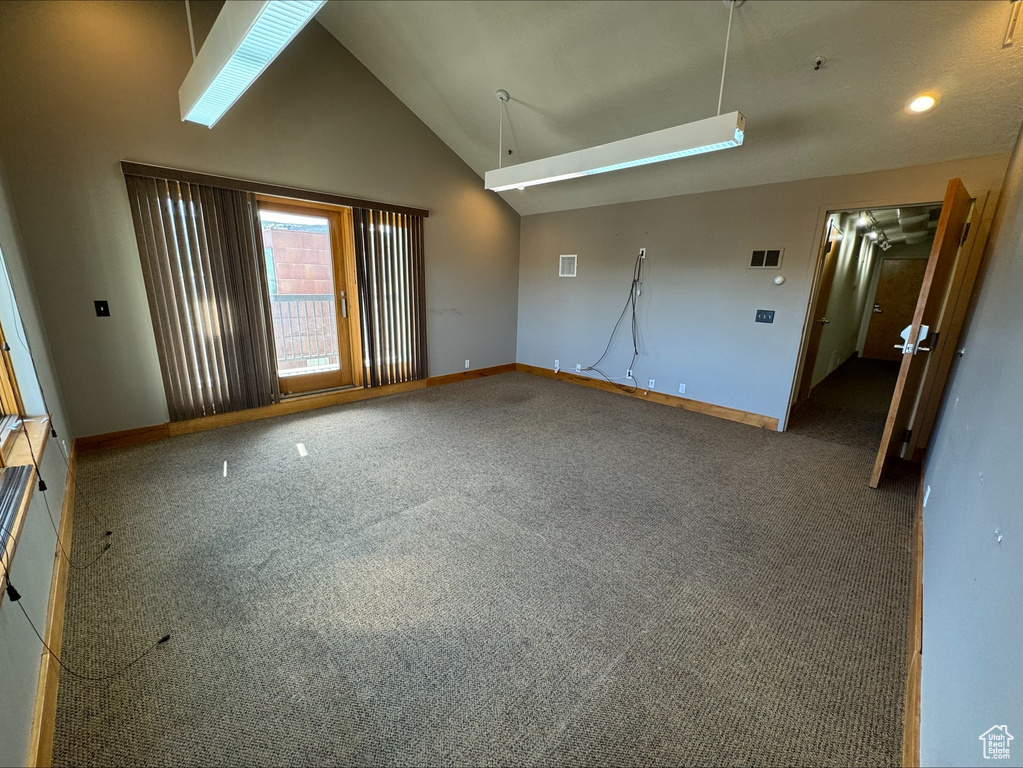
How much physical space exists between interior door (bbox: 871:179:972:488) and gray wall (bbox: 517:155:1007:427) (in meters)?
0.46

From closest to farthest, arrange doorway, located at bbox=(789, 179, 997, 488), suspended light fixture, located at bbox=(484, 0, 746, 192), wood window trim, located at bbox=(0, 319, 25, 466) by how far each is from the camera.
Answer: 1. wood window trim, located at bbox=(0, 319, 25, 466)
2. suspended light fixture, located at bbox=(484, 0, 746, 192)
3. doorway, located at bbox=(789, 179, 997, 488)

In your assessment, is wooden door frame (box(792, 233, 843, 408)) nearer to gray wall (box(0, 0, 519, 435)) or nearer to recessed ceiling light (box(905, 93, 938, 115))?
recessed ceiling light (box(905, 93, 938, 115))

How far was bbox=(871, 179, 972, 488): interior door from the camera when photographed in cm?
256

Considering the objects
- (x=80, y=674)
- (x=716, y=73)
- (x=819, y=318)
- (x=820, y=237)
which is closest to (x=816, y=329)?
(x=819, y=318)

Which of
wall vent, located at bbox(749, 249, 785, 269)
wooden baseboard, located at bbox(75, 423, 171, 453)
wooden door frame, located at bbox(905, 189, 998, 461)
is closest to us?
wooden door frame, located at bbox(905, 189, 998, 461)

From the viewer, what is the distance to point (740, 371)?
166 inches

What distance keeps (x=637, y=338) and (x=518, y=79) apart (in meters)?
3.02

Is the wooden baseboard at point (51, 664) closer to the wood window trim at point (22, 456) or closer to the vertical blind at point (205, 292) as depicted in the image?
the wood window trim at point (22, 456)

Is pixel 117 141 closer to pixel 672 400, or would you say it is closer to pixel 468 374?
pixel 468 374

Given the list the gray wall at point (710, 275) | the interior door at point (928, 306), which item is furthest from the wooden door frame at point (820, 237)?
the interior door at point (928, 306)

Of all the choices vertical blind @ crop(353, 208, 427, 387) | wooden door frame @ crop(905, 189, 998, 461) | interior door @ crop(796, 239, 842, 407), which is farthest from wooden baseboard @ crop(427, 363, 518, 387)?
wooden door frame @ crop(905, 189, 998, 461)

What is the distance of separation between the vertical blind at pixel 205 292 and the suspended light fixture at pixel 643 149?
2.40 meters

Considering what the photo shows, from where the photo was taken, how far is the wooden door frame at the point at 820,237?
325 centimetres

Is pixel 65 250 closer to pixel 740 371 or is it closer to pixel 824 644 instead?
pixel 824 644
